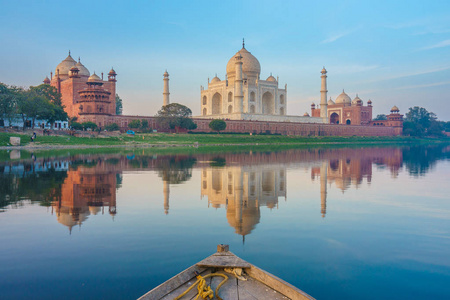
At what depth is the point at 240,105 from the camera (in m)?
49.3

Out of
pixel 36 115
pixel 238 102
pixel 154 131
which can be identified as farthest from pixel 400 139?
pixel 36 115

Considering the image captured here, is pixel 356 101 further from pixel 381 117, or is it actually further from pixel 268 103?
pixel 381 117

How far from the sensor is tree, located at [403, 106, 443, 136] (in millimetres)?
67875

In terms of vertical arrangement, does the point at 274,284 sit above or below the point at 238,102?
below

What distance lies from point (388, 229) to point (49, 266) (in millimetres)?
5431

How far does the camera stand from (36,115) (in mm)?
35656

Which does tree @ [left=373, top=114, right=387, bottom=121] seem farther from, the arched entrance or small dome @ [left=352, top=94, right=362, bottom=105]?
small dome @ [left=352, top=94, right=362, bottom=105]

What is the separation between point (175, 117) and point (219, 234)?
36238 mm

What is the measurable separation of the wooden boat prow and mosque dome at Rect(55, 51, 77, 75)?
5192 centimetres

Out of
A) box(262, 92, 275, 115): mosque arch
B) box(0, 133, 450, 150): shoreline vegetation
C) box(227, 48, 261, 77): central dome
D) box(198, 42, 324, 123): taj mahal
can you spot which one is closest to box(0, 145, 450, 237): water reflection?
box(0, 133, 450, 150): shoreline vegetation

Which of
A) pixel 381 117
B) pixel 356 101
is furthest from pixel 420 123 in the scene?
pixel 381 117

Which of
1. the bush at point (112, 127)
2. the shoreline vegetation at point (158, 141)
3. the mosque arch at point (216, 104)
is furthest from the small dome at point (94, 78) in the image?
the mosque arch at point (216, 104)

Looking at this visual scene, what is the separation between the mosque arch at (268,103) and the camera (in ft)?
185

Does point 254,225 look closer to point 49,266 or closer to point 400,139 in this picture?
point 49,266
